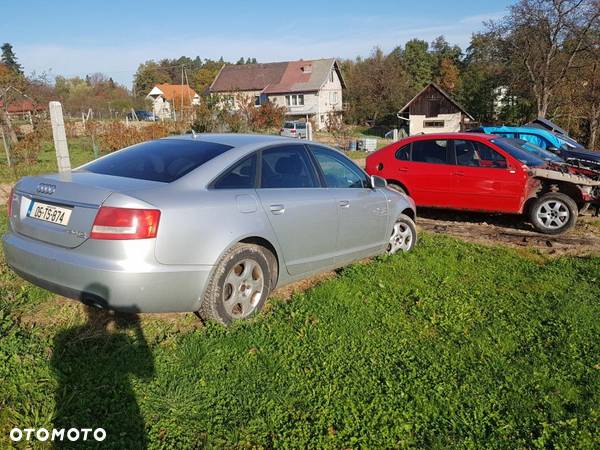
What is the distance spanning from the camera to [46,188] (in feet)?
11.6

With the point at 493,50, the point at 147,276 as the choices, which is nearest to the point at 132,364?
the point at 147,276

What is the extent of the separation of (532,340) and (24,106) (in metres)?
22.5

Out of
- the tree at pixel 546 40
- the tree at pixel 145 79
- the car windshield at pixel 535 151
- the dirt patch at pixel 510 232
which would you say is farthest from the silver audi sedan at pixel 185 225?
the tree at pixel 145 79

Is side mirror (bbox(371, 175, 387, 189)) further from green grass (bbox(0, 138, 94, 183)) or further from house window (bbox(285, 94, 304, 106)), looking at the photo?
house window (bbox(285, 94, 304, 106))

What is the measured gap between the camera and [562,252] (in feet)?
21.6

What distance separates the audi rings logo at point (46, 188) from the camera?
11.5 ft

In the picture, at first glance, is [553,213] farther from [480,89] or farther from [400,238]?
[480,89]

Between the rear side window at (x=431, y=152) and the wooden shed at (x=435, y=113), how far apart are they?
135 feet

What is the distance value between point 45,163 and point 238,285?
1498 cm

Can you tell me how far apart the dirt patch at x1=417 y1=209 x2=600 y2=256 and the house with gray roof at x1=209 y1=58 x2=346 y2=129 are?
45662 mm

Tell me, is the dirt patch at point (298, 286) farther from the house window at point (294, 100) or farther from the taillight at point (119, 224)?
the house window at point (294, 100)

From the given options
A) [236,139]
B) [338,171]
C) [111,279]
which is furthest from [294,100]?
[111,279]

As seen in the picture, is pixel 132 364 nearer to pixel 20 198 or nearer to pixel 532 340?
pixel 20 198

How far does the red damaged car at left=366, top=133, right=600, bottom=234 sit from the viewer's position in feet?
25.2
